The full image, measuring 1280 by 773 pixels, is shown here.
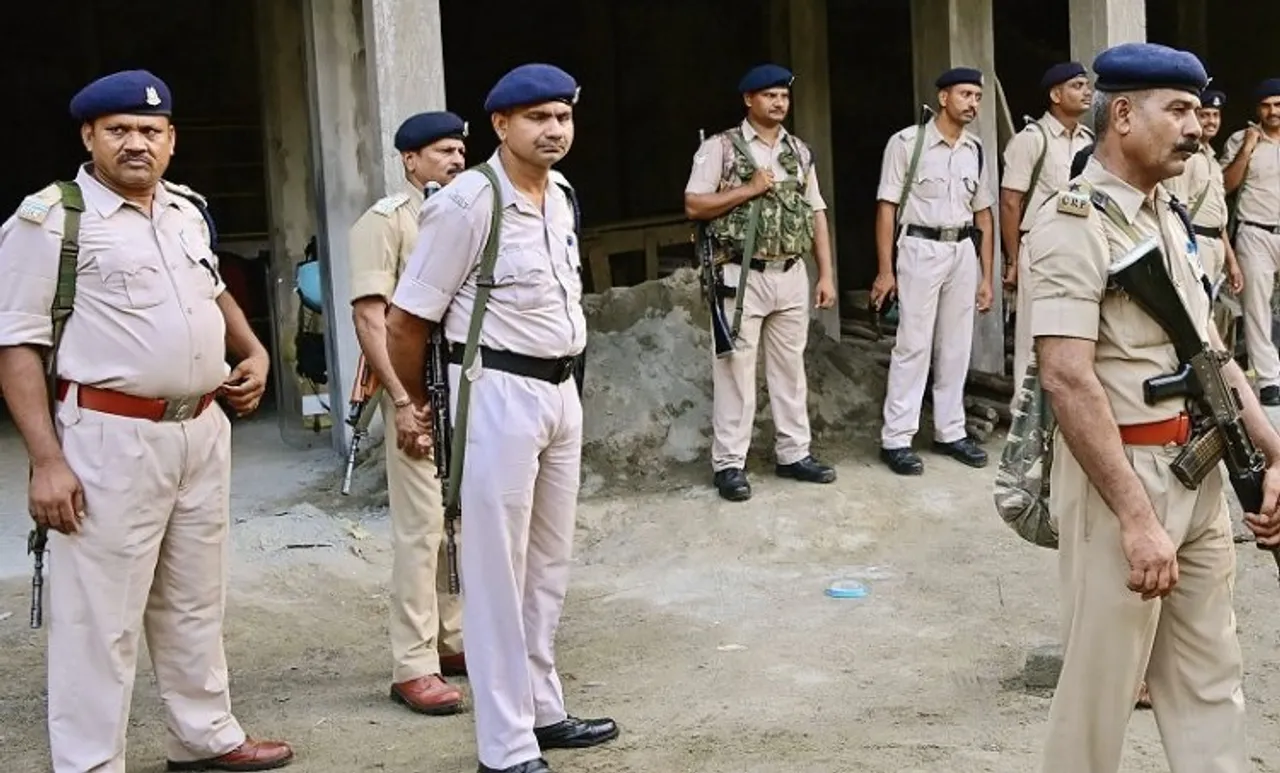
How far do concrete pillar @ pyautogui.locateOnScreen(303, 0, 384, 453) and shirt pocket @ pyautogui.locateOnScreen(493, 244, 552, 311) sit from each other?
3739mm

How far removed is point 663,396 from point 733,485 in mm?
865

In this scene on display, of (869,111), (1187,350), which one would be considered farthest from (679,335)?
(869,111)

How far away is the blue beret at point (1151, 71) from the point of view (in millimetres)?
3342

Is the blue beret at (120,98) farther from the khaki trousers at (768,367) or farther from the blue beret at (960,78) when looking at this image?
the blue beret at (960,78)

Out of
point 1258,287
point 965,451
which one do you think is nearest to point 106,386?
point 965,451

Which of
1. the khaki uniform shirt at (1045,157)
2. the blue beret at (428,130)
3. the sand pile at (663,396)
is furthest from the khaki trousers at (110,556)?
the khaki uniform shirt at (1045,157)

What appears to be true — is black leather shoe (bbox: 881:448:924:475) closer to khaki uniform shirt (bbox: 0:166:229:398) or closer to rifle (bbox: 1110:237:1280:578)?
khaki uniform shirt (bbox: 0:166:229:398)

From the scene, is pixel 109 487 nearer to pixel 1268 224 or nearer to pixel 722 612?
pixel 722 612

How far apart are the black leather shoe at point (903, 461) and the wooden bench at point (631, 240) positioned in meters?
3.61

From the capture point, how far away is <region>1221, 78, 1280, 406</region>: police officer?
9.39 meters

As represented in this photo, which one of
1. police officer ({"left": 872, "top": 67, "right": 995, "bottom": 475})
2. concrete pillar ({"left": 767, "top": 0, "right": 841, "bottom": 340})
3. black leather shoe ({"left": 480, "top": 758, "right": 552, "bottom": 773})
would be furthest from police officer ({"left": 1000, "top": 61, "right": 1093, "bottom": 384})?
black leather shoe ({"left": 480, "top": 758, "right": 552, "bottom": 773})

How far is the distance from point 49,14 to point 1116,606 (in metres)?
11.4

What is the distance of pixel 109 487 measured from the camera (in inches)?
164

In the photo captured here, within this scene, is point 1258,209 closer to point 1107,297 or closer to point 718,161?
point 718,161
